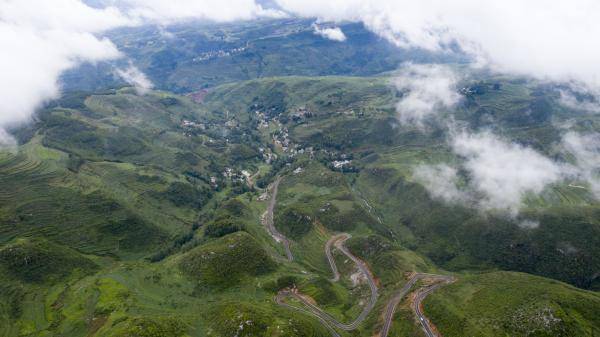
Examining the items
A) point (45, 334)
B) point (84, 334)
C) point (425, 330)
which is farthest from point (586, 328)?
point (45, 334)

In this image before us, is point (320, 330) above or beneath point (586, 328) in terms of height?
beneath

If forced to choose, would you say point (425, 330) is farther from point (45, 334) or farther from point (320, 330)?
point (45, 334)

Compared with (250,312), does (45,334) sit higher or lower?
lower

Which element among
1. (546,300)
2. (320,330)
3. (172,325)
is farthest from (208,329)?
(546,300)

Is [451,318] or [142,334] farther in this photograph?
[451,318]

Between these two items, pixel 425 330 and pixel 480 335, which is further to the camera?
pixel 425 330

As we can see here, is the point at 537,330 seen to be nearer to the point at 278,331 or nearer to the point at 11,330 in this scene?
the point at 278,331

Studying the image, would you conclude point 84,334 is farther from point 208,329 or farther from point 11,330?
point 208,329
